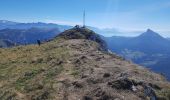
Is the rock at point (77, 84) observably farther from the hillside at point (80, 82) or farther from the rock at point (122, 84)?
the rock at point (122, 84)

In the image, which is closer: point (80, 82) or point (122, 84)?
point (122, 84)

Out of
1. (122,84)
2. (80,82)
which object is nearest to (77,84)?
(80,82)

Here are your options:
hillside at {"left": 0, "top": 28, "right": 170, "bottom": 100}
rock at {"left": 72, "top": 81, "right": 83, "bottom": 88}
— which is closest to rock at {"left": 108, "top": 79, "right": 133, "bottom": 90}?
hillside at {"left": 0, "top": 28, "right": 170, "bottom": 100}

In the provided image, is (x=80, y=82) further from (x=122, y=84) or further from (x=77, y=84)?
(x=122, y=84)

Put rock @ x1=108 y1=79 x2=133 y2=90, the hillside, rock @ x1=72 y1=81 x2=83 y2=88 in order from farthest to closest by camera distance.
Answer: rock @ x1=72 y1=81 x2=83 y2=88, rock @ x1=108 y1=79 x2=133 y2=90, the hillside

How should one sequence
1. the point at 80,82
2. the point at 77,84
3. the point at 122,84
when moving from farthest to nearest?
the point at 80,82
the point at 77,84
the point at 122,84

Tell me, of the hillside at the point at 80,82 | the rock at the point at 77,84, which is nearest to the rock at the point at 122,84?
the hillside at the point at 80,82

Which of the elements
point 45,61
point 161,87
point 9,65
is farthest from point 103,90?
point 9,65

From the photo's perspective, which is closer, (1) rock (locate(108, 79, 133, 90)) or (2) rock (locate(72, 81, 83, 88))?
(1) rock (locate(108, 79, 133, 90))

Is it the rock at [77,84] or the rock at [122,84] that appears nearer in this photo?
the rock at [122,84]

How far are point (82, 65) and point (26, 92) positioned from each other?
11.3 metres

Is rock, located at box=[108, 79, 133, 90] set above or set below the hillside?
above

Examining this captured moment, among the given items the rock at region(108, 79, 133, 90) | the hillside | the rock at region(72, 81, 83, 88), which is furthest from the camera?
the rock at region(72, 81, 83, 88)

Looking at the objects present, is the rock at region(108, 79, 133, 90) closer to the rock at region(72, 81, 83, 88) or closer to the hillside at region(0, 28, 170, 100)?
the hillside at region(0, 28, 170, 100)
